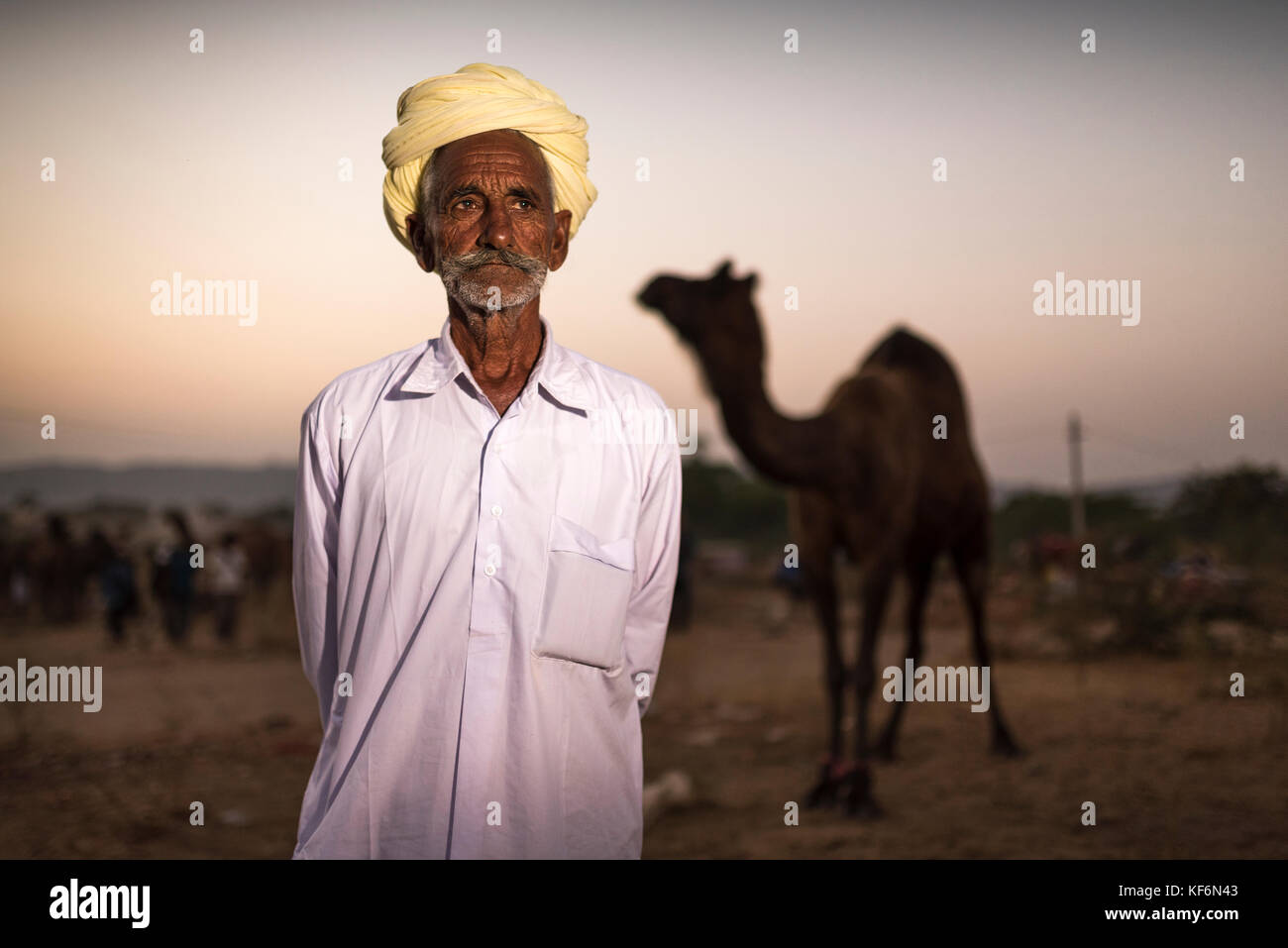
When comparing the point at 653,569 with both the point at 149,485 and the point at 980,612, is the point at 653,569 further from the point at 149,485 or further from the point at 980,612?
the point at 149,485

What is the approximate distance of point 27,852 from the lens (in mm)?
6062

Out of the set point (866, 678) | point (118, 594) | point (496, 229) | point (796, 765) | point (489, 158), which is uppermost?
point (489, 158)

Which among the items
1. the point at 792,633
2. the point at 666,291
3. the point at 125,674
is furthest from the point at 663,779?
the point at 792,633

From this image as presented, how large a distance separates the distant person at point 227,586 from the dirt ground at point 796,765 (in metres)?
0.78

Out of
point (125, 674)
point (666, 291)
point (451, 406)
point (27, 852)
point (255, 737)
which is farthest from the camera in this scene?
point (125, 674)

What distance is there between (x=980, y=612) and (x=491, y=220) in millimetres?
6499

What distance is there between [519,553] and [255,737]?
7.37 meters

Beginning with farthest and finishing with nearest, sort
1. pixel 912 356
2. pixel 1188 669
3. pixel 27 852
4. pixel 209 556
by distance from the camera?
pixel 209 556 < pixel 1188 669 < pixel 912 356 < pixel 27 852

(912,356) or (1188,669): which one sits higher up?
(912,356)

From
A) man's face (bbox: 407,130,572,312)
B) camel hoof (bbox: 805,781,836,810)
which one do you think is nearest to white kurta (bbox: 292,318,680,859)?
man's face (bbox: 407,130,572,312)

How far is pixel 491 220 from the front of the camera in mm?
2396

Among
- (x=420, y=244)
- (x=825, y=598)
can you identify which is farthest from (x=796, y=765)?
(x=420, y=244)

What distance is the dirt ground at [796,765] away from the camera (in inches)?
242
